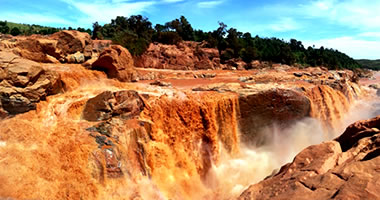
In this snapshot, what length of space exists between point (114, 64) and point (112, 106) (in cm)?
489

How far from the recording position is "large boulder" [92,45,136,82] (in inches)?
548

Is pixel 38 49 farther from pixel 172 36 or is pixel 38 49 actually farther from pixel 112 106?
pixel 172 36

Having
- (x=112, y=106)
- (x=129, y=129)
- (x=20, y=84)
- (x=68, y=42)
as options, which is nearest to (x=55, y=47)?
(x=68, y=42)

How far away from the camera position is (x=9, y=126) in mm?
8016

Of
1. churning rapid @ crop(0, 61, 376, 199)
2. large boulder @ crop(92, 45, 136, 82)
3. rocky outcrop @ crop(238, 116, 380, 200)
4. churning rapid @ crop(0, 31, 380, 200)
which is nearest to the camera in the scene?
rocky outcrop @ crop(238, 116, 380, 200)

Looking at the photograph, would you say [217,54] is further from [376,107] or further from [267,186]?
[267,186]

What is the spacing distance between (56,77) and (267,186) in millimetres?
8855

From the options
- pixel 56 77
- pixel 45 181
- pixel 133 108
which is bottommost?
pixel 45 181

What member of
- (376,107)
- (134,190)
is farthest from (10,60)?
(376,107)

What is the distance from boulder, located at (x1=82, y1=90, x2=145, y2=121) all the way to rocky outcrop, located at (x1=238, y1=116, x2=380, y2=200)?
236 inches

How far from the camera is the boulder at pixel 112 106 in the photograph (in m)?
9.62

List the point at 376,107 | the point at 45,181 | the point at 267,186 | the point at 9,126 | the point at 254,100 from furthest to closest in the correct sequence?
the point at 376,107 → the point at 254,100 → the point at 9,126 → the point at 45,181 → the point at 267,186

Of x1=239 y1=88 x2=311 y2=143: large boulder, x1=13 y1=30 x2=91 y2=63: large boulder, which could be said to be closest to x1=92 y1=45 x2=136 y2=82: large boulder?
x1=13 y1=30 x2=91 y2=63: large boulder

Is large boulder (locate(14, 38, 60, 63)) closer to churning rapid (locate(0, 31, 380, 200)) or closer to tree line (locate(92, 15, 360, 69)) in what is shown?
churning rapid (locate(0, 31, 380, 200))
